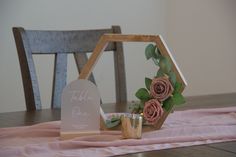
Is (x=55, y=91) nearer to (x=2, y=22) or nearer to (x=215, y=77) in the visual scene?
(x=2, y=22)

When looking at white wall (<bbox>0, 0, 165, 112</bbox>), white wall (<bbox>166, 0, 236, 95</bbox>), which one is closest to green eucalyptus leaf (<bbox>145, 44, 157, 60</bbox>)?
white wall (<bbox>0, 0, 165, 112</bbox>)

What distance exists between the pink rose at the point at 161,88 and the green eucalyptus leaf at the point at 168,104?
1 centimetres

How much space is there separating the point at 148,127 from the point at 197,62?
6.60 ft

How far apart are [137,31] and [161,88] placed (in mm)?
1992

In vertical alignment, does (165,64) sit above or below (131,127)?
above

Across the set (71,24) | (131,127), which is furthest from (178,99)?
(71,24)

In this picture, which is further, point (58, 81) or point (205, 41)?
point (205, 41)

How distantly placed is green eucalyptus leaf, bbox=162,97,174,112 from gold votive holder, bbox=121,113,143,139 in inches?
3.8

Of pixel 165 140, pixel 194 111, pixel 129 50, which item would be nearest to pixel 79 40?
pixel 194 111

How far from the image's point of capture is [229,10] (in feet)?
8.64

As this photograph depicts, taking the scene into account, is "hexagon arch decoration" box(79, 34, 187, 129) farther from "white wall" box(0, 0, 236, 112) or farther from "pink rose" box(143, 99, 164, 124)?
"white wall" box(0, 0, 236, 112)

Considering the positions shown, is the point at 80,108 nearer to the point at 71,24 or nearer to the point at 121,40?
the point at 121,40

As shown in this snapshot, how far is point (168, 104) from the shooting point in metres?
0.91

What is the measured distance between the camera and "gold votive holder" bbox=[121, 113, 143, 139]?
828 millimetres
